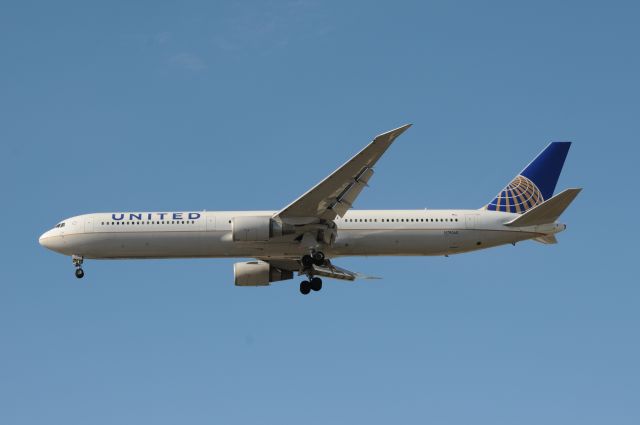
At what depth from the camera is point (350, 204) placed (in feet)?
134

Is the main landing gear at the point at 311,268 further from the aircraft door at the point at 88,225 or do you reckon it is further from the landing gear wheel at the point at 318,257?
the aircraft door at the point at 88,225

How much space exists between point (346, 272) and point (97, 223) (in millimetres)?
11840

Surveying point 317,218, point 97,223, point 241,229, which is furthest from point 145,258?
point 317,218

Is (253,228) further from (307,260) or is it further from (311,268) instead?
(311,268)

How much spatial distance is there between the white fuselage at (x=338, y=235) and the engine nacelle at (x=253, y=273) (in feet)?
10.8

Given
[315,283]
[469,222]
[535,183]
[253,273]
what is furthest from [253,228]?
[535,183]

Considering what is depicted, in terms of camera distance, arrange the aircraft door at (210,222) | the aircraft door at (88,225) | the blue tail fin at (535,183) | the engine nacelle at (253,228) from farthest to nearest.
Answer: the blue tail fin at (535,183) < the aircraft door at (88,225) < the aircraft door at (210,222) < the engine nacelle at (253,228)

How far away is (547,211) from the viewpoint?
41.7 m

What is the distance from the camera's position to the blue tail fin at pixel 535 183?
1748 inches

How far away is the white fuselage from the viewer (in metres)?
42.5

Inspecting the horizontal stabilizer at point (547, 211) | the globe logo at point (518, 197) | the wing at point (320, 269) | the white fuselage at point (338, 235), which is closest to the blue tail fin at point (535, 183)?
the globe logo at point (518, 197)

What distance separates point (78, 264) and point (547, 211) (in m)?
20.5

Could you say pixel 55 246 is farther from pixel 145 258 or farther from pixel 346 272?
pixel 346 272

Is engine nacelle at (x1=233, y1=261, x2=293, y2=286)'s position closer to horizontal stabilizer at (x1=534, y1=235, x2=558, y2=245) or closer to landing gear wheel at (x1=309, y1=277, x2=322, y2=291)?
landing gear wheel at (x1=309, y1=277, x2=322, y2=291)
